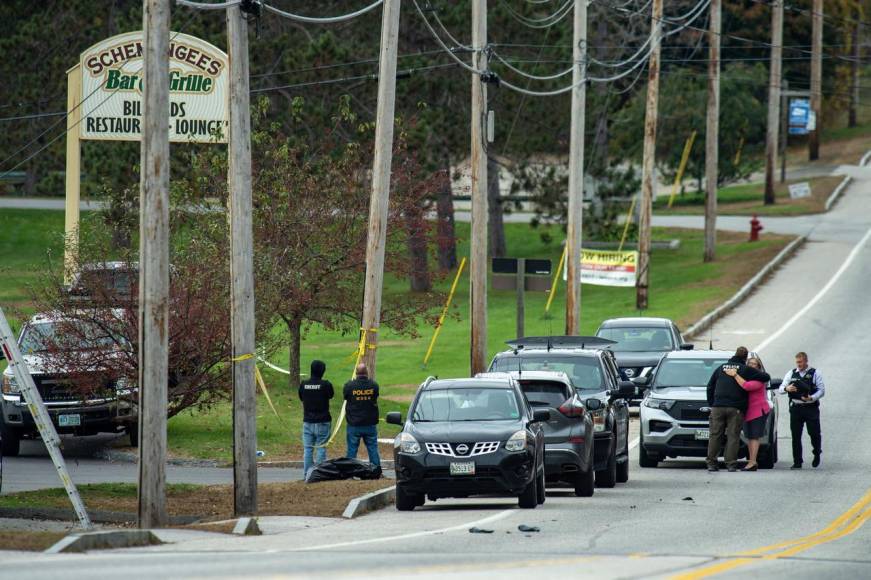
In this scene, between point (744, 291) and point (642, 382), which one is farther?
point (744, 291)

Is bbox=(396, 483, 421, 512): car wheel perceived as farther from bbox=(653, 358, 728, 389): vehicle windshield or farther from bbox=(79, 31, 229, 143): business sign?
bbox=(79, 31, 229, 143): business sign

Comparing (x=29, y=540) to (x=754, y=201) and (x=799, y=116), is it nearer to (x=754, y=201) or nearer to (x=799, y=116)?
(x=754, y=201)

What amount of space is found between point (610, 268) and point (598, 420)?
83.8 ft

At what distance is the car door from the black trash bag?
357 cm

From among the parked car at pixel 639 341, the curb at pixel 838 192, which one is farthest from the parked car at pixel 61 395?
the curb at pixel 838 192

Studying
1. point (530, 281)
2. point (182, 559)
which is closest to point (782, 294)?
point (530, 281)

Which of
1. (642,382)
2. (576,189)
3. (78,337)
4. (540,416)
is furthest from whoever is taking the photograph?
(576,189)

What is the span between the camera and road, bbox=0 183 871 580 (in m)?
13.1

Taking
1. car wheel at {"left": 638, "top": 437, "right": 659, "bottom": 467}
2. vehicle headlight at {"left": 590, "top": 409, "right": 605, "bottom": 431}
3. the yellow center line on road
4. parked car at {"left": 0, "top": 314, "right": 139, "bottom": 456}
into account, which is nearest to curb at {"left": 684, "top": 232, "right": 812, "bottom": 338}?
car wheel at {"left": 638, "top": 437, "right": 659, "bottom": 467}

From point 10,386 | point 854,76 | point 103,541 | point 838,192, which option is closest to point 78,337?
point 10,386

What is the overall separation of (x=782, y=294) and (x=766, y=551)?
3632 centimetres

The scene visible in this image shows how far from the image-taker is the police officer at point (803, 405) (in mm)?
25062

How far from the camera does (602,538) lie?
15.9 m

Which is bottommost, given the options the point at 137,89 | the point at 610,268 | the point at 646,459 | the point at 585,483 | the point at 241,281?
the point at 646,459
